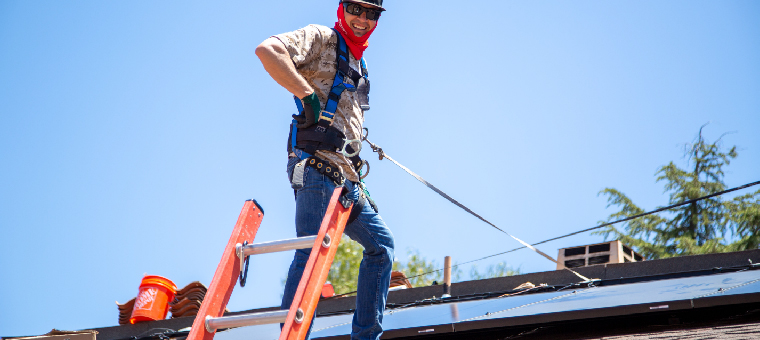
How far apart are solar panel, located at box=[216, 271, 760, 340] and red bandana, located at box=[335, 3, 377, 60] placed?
2.02 metres

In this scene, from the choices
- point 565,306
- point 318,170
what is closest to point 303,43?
point 318,170

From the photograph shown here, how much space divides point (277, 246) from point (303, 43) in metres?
0.97

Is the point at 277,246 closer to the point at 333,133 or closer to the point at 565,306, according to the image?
the point at 333,133

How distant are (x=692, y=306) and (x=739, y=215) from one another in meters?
19.3

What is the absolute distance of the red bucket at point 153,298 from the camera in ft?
29.3

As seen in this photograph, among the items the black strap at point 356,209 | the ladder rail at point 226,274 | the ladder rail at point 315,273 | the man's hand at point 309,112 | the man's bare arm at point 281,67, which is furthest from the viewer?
the black strap at point 356,209

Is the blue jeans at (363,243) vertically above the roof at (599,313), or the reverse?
the roof at (599,313)

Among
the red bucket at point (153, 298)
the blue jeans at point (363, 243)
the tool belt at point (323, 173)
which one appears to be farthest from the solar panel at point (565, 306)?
the red bucket at point (153, 298)

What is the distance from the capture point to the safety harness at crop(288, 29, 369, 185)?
11.0ft

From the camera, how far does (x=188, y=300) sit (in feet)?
30.3

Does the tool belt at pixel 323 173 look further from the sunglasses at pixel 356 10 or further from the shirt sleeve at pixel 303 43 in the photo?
the sunglasses at pixel 356 10

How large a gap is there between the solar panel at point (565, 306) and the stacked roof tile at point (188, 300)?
3.07 metres

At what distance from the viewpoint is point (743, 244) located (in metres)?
20.2

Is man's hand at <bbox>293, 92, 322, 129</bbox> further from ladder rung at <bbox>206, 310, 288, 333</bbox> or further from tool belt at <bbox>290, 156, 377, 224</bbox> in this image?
ladder rung at <bbox>206, 310, 288, 333</bbox>
